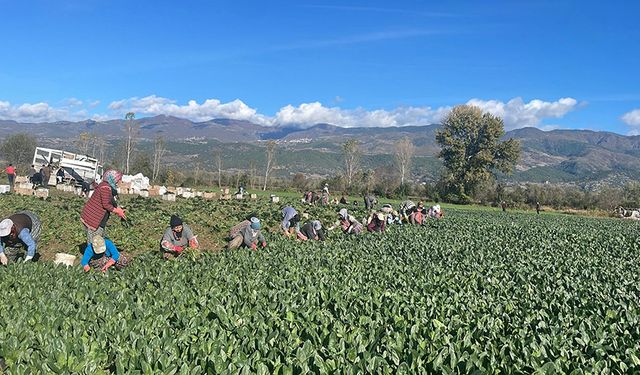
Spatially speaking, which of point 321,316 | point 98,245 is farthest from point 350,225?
point 321,316

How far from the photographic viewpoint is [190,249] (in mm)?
12102

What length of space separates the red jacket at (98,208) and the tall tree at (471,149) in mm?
59102

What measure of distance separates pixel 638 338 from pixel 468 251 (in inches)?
316

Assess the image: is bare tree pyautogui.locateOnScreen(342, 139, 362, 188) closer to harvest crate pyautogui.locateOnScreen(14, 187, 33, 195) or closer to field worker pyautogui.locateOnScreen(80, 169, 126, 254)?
harvest crate pyautogui.locateOnScreen(14, 187, 33, 195)

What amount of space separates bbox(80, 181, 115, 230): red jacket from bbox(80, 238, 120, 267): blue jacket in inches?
18.1

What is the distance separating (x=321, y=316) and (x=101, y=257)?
→ 272 inches

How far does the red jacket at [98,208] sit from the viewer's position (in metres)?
10.9

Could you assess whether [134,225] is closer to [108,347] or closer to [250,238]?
[250,238]

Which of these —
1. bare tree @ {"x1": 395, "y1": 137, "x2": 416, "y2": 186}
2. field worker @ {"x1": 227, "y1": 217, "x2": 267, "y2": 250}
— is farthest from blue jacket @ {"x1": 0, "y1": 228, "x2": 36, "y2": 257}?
bare tree @ {"x1": 395, "y1": 137, "x2": 416, "y2": 186}

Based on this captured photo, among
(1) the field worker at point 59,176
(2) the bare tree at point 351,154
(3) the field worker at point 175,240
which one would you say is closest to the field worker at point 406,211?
(3) the field worker at point 175,240

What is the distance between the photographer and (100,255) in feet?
37.2

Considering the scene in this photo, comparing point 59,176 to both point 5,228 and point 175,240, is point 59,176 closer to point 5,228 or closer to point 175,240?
point 175,240

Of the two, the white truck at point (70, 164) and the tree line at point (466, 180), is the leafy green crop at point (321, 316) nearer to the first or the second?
the white truck at point (70, 164)

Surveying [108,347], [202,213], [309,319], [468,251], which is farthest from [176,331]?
[202,213]
